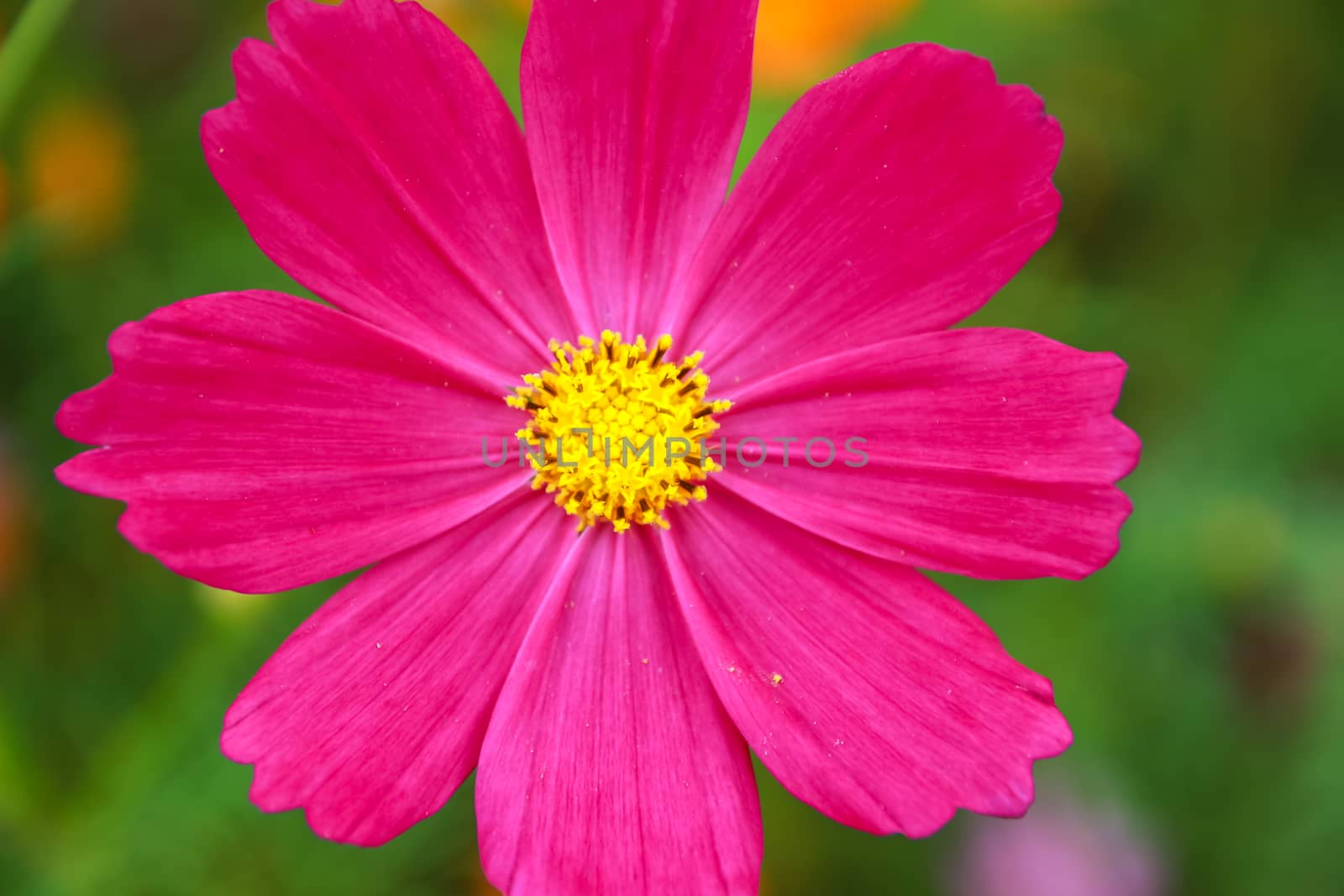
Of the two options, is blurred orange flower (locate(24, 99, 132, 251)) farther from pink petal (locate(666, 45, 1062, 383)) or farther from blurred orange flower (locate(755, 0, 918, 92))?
pink petal (locate(666, 45, 1062, 383))

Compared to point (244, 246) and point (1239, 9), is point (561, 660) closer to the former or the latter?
point (244, 246)

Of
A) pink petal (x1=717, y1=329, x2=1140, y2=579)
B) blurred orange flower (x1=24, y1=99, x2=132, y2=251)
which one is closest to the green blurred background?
blurred orange flower (x1=24, y1=99, x2=132, y2=251)

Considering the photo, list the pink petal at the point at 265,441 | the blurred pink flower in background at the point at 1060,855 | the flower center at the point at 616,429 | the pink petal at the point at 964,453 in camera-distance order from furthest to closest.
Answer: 1. the blurred pink flower in background at the point at 1060,855
2. the flower center at the point at 616,429
3. the pink petal at the point at 964,453
4. the pink petal at the point at 265,441

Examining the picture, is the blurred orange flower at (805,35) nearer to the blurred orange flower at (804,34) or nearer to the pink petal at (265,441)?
the blurred orange flower at (804,34)

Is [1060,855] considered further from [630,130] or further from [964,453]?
[630,130]

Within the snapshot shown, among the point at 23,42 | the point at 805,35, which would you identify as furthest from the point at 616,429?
the point at 805,35

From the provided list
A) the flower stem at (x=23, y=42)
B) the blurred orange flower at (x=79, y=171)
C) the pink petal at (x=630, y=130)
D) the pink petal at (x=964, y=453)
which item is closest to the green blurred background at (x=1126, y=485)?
the blurred orange flower at (x=79, y=171)

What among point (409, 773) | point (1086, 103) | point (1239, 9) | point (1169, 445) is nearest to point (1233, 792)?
point (1169, 445)
